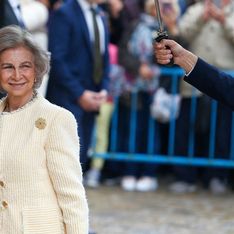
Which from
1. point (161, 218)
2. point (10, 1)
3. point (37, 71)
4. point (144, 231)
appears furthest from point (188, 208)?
point (37, 71)

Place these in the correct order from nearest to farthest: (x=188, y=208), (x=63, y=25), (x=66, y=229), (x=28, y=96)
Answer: (x=66, y=229), (x=28, y=96), (x=63, y=25), (x=188, y=208)

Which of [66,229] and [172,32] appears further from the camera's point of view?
[172,32]

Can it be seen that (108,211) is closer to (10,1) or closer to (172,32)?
(172,32)

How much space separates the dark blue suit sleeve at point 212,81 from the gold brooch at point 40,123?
2.05 feet

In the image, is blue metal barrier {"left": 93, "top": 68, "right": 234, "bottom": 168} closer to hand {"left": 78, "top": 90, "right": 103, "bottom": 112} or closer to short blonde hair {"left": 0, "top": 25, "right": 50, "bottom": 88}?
hand {"left": 78, "top": 90, "right": 103, "bottom": 112}

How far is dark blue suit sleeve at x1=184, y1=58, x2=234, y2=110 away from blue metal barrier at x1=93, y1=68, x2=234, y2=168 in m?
4.56

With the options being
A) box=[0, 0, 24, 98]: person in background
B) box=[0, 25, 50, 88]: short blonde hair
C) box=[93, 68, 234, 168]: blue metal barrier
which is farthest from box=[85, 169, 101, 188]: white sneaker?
box=[0, 25, 50, 88]: short blonde hair

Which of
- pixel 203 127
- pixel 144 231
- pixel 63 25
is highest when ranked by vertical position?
pixel 63 25

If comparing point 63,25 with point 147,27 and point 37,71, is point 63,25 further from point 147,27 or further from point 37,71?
point 37,71

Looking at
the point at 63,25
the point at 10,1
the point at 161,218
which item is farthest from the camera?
the point at 161,218

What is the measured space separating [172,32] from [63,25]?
1.98 metres

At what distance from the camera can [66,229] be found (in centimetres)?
→ 352

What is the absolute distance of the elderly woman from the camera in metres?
3.52

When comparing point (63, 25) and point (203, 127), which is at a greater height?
point (63, 25)
